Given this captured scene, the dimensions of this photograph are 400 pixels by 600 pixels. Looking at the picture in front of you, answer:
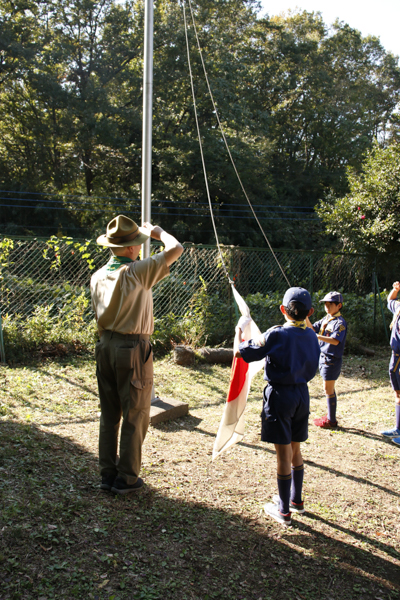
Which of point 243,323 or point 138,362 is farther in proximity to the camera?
point 243,323

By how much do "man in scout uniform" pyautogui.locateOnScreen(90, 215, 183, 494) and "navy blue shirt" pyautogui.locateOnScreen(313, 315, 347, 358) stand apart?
2197 millimetres

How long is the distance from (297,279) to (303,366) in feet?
22.5

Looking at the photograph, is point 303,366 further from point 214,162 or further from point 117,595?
point 214,162

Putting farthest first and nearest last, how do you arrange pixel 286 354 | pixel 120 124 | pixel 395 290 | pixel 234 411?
pixel 120 124
pixel 395 290
pixel 234 411
pixel 286 354

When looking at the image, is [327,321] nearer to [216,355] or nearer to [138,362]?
[138,362]

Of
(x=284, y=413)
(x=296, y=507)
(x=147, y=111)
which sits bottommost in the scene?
(x=296, y=507)

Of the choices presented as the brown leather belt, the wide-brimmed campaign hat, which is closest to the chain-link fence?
the wide-brimmed campaign hat

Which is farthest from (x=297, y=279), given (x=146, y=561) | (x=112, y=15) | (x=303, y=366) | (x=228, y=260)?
(x=112, y=15)

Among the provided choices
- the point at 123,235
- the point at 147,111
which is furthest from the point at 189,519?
the point at 147,111

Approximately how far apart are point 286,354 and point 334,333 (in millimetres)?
1839

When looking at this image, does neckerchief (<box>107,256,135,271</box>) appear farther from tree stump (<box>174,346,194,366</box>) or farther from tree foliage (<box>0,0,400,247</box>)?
tree foliage (<box>0,0,400,247</box>)

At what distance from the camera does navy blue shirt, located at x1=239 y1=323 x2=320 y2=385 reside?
9.21 feet

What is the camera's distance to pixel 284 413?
2.84 meters

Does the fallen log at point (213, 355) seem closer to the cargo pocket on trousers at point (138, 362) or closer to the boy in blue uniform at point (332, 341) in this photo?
the boy in blue uniform at point (332, 341)
